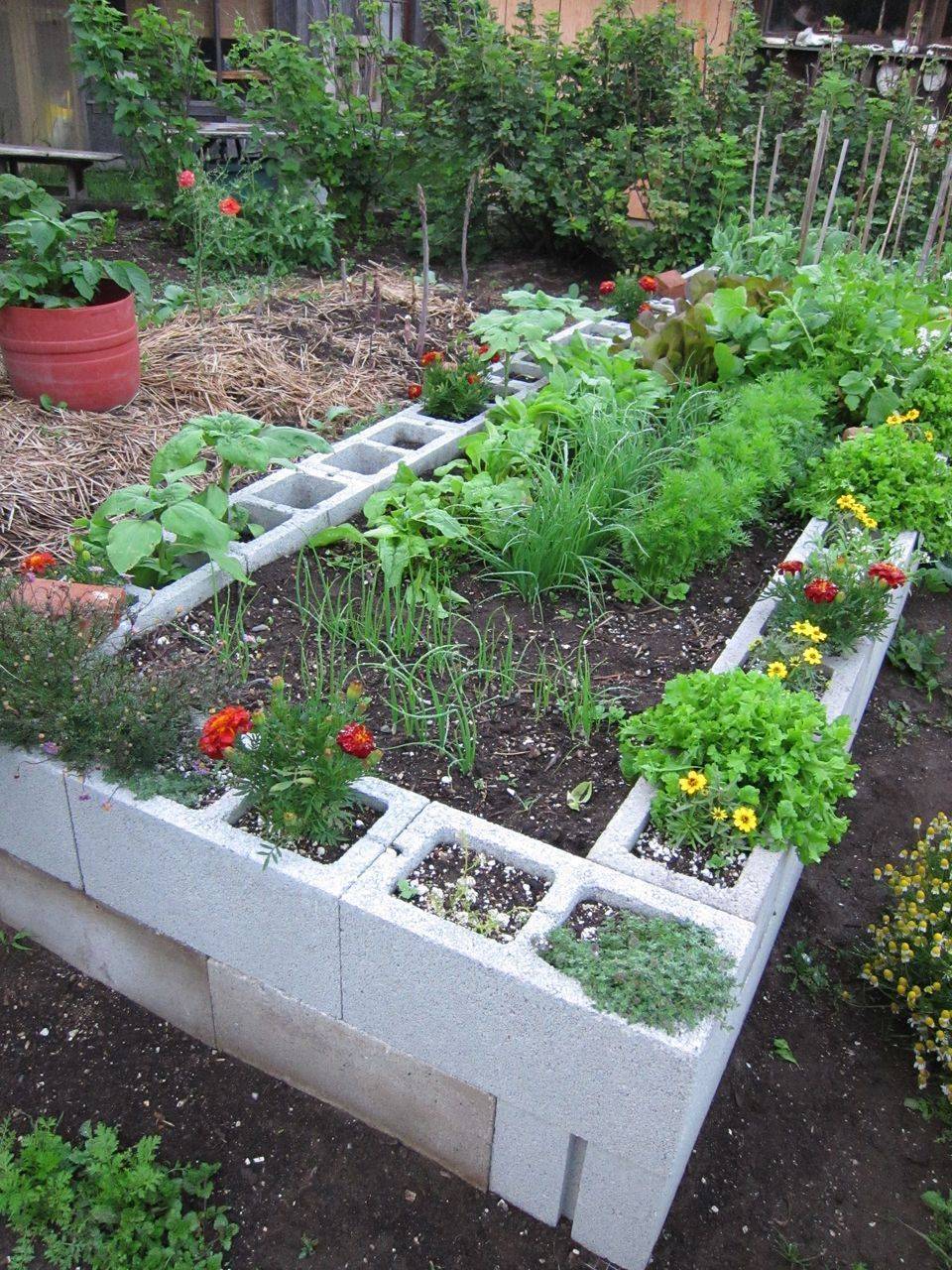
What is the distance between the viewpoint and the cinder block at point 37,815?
2.29 m

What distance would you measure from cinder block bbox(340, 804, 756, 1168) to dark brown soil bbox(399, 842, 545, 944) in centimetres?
3

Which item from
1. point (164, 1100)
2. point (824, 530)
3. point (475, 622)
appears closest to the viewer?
point (164, 1100)

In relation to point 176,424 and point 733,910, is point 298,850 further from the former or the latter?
point 176,424

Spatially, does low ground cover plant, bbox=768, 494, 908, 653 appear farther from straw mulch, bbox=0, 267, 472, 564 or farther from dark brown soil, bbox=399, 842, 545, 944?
straw mulch, bbox=0, 267, 472, 564

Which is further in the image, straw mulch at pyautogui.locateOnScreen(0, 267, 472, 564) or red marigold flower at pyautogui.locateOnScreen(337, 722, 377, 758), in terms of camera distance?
straw mulch at pyautogui.locateOnScreen(0, 267, 472, 564)

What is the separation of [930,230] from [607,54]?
2.40m

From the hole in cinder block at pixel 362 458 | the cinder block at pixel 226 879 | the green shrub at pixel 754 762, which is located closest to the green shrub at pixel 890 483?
the green shrub at pixel 754 762

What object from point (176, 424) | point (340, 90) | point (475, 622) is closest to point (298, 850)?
point (475, 622)

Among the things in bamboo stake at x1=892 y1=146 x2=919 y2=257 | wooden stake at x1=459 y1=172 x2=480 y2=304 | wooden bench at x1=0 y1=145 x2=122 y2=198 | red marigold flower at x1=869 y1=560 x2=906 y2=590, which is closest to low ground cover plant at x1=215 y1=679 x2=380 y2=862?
red marigold flower at x1=869 y1=560 x2=906 y2=590

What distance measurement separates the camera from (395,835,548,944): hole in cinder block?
199 cm

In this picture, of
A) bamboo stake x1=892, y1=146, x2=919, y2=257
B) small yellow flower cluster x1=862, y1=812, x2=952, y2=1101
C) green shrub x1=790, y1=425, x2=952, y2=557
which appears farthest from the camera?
bamboo stake x1=892, y1=146, x2=919, y2=257

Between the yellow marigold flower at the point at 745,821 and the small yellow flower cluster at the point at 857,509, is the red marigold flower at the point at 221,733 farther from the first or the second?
the small yellow flower cluster at the point at 857,509

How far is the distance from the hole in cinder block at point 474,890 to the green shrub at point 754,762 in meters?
0.33

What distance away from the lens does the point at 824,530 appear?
3324 mm
